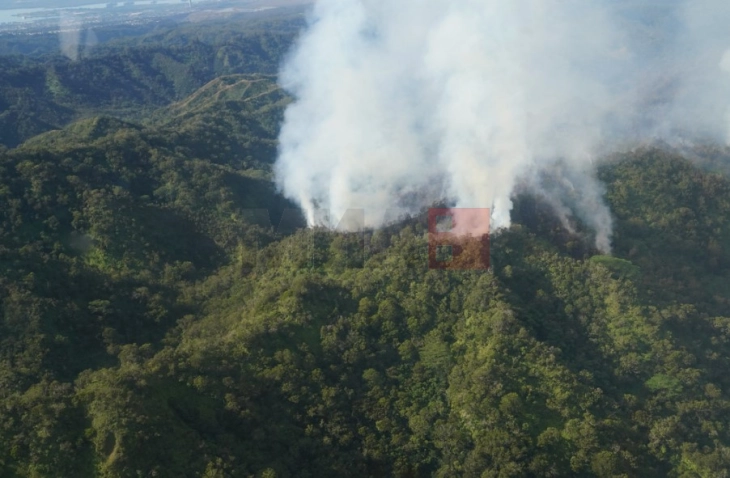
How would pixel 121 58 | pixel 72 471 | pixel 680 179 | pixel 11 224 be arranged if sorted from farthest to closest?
pixel 121 58, pixel 680 179, pixel 11 224, pixel 72 471

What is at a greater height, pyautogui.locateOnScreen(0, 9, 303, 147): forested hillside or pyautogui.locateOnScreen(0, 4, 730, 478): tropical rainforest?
pyautogui.locateOnScreen(0, 9, 303, 147): forested hillside

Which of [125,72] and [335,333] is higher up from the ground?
[125,72]

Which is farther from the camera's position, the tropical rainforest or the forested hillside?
the forested hillside

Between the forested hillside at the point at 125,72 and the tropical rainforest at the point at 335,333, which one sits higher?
the forested hillside at the point at 125,72

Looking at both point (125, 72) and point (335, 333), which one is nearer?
point (335, 333)

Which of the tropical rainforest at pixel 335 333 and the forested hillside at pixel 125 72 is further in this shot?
the forested hillside at pixel 125 72

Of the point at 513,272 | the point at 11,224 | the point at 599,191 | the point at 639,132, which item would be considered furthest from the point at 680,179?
the point at 11,224

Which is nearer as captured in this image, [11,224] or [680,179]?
[11,224]

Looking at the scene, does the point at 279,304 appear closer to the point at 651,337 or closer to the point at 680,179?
the point at 651,337
